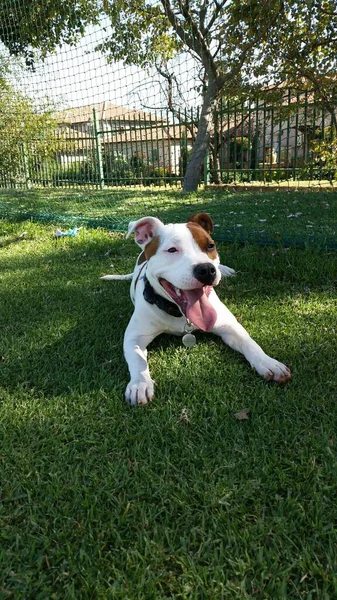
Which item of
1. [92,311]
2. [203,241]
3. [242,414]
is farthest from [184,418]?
[92,311]

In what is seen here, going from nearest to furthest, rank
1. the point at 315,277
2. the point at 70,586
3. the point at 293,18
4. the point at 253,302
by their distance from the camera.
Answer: the point at 70,586 → the point at 253,302 → the point at 315,277 → the point at 293,18

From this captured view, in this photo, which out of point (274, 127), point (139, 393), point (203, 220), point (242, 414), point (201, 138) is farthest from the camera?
point (274, 127)

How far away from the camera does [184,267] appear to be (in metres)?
2.30

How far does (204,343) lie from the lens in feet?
8.91

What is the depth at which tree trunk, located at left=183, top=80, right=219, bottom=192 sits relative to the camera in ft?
34.3

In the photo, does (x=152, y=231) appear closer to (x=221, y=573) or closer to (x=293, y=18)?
(x=221, y=573)

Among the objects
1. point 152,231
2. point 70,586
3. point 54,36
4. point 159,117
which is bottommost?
point 70,586

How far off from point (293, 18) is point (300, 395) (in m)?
10.1

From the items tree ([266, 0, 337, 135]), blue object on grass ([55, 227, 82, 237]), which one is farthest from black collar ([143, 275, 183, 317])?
tree ([266, 0, 337, 135])

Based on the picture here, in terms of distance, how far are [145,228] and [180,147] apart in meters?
13.2

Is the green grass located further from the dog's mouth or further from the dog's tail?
the dog's mouth

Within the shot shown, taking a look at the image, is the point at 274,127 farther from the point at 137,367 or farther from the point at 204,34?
the point at 137,367

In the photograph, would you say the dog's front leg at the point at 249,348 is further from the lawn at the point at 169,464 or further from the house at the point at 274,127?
the house at the point at 274,127

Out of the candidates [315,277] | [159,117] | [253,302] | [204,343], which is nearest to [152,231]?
[204,343]
